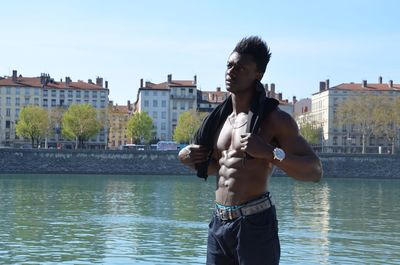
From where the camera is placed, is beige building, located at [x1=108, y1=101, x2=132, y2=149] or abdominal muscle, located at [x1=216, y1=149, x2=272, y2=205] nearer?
abdominal muscle, located at [x1=216, y1=149, x2=272, y2=205]

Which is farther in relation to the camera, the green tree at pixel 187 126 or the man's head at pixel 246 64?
the green tree at pixel 187 126

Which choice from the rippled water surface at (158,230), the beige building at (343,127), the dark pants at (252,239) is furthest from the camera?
the beige building at (343,127)

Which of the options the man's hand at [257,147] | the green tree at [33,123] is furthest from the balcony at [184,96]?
the man's hand at [257,147]

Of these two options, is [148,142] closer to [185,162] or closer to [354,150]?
[354,150]

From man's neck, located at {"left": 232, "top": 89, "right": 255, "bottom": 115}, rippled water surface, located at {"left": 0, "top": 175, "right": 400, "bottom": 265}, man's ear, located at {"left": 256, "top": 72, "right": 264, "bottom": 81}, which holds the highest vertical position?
man's ear, located at {"left": 256, "top": 72, "right": 264, "bottom": 81}

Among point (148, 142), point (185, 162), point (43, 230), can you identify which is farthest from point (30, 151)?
point (185, 162)

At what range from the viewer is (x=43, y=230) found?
28.2 meters

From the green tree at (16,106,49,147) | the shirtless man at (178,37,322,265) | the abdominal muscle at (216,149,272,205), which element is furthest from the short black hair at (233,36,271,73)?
the green tree at (16,106,49,147)

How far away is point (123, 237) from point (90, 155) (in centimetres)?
7031

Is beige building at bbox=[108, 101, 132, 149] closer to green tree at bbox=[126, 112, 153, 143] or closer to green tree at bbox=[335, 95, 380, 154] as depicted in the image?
green tree at bbox=[126, 112, 153, 143]

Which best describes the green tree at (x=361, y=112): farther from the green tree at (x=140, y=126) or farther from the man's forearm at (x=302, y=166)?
the man's forearm at (x=302, y=166)

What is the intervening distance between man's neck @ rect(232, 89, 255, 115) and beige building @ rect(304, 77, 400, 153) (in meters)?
145

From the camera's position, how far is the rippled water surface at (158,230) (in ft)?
71.8

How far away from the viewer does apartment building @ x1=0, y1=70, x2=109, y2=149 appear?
5822 inches
